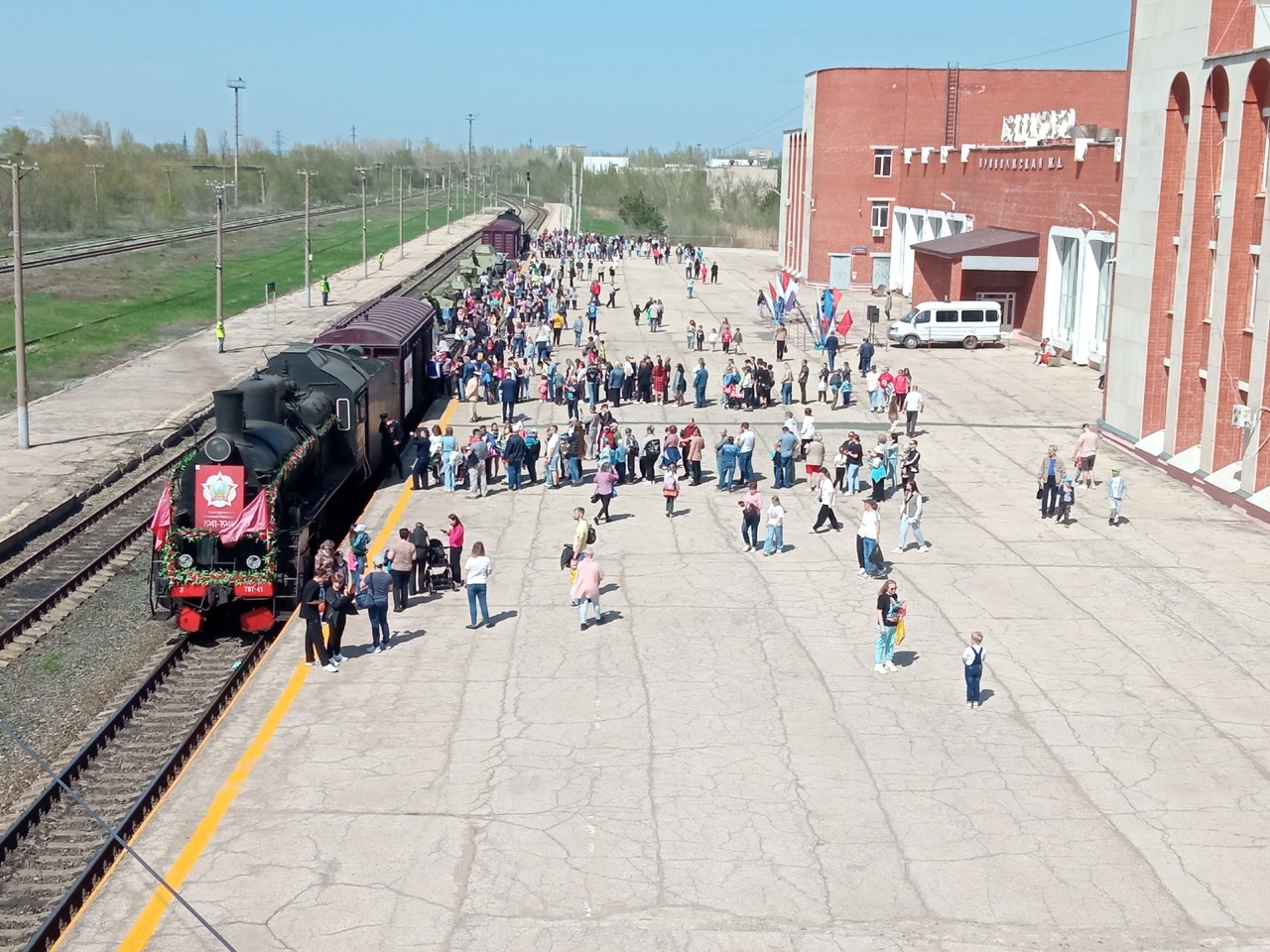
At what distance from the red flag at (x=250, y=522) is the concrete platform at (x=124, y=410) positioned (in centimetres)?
687

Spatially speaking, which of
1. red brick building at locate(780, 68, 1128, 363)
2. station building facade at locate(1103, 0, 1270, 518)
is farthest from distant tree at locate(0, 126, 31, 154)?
station building facade at locate(1103, 0, 1270, 518)

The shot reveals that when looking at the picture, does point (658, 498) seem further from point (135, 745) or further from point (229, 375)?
point (229, 375)

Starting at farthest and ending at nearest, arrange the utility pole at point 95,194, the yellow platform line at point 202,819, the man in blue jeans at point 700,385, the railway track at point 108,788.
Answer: the utility pole at point 95,194 < the man in blue jeans at point 700,385 < the railway track at point 108,788 < the yellow platform line at point 202,819

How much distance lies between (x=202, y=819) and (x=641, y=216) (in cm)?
10262

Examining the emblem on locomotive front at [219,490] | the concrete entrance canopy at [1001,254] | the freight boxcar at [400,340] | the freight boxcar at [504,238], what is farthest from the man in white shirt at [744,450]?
the freight boxcar at [504,238]

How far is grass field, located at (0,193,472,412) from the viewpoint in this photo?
4238 cm

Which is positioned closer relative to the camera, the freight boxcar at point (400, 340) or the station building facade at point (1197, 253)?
the station building facade at point (1197, 253)

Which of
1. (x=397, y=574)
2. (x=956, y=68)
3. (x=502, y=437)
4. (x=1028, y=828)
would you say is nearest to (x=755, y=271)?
(x=956, y=68)

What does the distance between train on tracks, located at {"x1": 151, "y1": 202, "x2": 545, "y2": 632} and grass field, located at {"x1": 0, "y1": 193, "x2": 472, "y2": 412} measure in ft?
49.6

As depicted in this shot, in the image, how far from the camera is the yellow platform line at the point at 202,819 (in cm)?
1041

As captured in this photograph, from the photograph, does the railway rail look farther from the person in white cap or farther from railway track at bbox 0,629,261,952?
the person in white cap

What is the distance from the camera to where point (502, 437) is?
2666 cm

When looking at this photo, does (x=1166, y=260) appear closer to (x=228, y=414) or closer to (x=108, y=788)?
(x=228, y=414)

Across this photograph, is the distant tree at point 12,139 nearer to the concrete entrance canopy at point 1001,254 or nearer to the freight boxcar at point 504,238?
the freight boxcar at point 504,238
